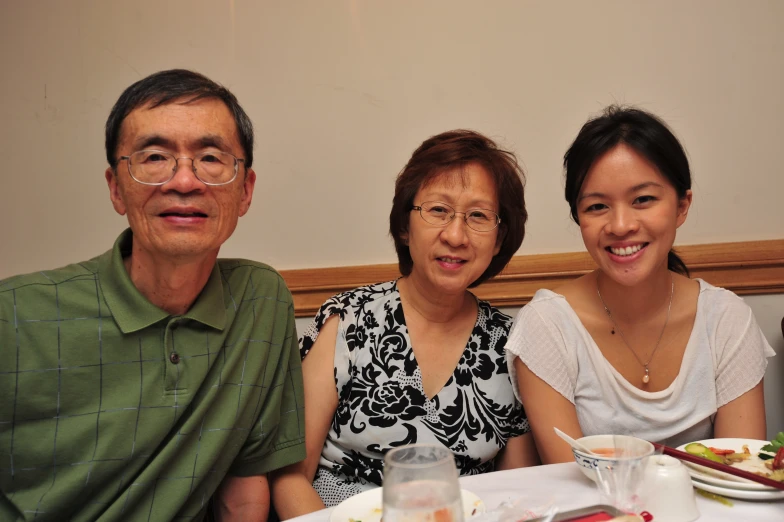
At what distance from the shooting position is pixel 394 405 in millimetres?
1768

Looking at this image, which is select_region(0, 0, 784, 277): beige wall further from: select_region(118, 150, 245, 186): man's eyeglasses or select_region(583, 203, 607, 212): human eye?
select_region(118, 150, 245, 186): man's eyeglasses

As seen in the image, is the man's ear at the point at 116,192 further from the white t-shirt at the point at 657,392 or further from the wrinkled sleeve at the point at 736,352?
the wrinkled sleeve at the point at 736,352

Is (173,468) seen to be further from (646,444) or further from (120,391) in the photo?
(646,444)

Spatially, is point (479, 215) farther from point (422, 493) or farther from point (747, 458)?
point (422, 493)

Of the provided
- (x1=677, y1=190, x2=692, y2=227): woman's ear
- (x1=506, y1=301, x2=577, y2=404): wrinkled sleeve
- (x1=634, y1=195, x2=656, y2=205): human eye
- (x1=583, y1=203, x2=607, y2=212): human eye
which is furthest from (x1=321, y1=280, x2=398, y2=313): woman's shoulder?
(x1=677, y1=190, x2=692, y2=227): woman's ear

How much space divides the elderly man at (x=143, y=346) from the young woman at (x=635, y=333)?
0.84 m

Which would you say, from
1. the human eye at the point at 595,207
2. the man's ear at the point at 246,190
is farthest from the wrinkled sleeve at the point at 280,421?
the human eye at the point at 595,207

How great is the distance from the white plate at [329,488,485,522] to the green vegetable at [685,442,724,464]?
466mm

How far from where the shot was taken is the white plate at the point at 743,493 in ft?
3.39

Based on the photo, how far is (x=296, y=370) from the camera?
1.68 meters

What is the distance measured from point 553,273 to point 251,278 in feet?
4.12

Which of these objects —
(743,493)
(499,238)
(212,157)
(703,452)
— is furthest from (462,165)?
(743,493)

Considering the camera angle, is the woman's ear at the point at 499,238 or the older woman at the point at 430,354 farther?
the woman's ear at the point at 499,238

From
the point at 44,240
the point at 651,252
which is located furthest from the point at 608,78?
the point at 44,240
